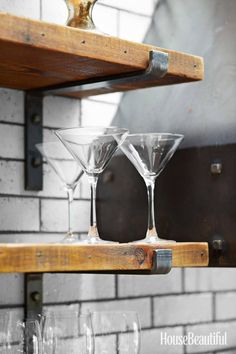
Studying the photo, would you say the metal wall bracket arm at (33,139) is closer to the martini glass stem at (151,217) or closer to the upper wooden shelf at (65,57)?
the upper wooden shelf at (65,57)

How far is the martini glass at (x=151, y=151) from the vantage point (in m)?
2.08

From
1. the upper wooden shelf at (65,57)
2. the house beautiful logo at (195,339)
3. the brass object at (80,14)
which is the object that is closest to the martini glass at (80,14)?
the brass object at (80,14)

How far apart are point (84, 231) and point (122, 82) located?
0.59 metres

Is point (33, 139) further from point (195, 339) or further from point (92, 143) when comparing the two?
point (195, 339)

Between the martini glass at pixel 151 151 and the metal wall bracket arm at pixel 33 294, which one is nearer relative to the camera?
the martini glass at pixel 151 151

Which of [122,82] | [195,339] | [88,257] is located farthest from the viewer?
[195,339]

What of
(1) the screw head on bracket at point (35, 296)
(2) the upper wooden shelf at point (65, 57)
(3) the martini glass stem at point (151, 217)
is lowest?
(1) the screw head on bracket at point (35, 296)

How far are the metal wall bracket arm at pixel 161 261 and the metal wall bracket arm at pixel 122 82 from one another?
0.41 meters

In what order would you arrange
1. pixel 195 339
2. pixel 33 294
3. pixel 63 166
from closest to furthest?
pixel 63 166
pixel 33 294
pixel 195 339

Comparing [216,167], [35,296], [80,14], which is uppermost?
[80,14]

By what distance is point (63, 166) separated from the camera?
7.22ft

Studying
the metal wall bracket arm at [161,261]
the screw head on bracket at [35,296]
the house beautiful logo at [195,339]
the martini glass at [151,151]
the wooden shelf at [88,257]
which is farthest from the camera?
the house beautiful logo at [195,339]

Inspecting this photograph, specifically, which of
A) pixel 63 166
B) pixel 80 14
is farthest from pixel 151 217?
pixel 80 14

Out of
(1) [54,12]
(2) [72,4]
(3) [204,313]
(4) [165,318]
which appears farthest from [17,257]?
(3) [204,313]
